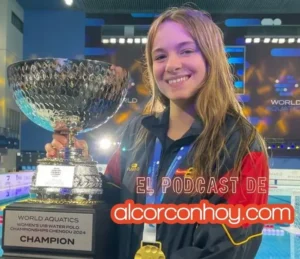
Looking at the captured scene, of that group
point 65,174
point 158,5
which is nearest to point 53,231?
point 65,174

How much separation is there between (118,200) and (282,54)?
4474 mm

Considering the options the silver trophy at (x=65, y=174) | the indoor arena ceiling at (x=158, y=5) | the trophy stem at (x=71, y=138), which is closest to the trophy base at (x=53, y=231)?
the silver trophy at (x=65, y=174)

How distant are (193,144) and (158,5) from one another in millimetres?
4557

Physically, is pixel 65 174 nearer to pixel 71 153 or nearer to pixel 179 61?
pixel 71 153

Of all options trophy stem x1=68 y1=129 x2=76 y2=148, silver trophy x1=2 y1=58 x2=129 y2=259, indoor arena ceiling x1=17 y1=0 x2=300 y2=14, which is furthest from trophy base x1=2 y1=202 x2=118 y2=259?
indoor arena ceiling x1=17 y1=0 x2=300 y2=14

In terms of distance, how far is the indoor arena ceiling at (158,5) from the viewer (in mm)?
4797

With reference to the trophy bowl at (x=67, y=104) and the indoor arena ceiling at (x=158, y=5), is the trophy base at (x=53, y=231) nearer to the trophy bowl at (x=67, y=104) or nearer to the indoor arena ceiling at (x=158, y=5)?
the trophy bowl at (x=67, y=104)

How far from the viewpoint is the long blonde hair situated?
1.76 feet

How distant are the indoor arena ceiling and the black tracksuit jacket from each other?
14.1 feet

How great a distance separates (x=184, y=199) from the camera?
562 millimetres

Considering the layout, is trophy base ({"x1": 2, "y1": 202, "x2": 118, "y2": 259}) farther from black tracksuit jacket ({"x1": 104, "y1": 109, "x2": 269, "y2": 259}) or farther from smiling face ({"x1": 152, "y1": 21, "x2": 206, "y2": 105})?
smiling face ({"x1": 152, "y1": 21, "x2": 206, "y2": 105})

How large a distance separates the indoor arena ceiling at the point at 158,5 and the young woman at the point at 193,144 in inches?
170

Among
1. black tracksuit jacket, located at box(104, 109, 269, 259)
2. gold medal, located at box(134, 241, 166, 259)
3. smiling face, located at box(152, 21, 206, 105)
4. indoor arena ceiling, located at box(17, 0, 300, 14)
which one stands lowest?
gold medal, located at box(134, 241, 166, 259)

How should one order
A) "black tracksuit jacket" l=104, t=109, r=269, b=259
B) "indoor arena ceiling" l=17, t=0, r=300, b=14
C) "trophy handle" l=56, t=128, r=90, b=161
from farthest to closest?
"indoor arena ceiling" l=17, t=0, r=300, b=14 < "trophy handle" l=56, t=128, r=90, b=161 < "black tracksuit jacket" l=104, t=109, r=269, b=259
